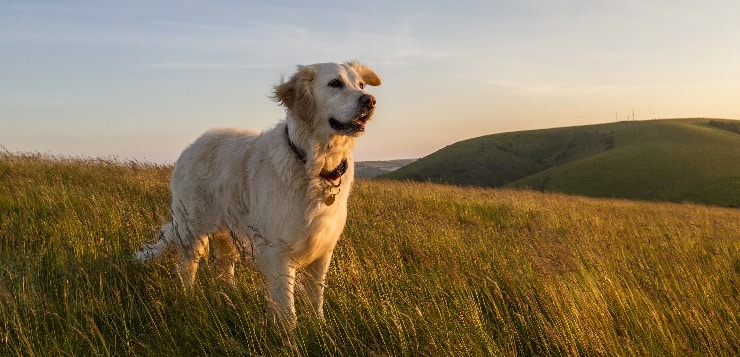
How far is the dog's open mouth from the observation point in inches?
145

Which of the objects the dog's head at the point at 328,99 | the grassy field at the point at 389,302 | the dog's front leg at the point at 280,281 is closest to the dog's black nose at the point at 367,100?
the dog's head at the point at 328,99

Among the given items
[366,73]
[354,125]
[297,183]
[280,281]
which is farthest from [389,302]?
[366,73]

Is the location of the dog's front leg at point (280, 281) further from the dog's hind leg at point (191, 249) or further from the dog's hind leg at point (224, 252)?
the dog's hind leg at point (191, 249)

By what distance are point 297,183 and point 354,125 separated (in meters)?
0.58

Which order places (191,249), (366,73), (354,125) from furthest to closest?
(191,249) < (366,73) < (354,125)

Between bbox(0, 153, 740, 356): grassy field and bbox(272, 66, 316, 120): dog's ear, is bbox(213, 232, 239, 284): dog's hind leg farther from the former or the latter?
bbox(272, 66, 316, 120): dog's ear

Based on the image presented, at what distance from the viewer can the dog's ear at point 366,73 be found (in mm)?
4379

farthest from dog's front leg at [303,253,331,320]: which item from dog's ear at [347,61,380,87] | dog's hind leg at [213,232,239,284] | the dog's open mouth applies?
dog's ear at [347,61,380,87]

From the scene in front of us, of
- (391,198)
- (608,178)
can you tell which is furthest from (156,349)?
(608,178)

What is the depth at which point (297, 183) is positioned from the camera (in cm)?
367

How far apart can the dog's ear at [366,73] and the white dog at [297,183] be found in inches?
0.5

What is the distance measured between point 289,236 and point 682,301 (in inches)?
111

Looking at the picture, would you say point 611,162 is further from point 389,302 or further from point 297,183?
point 389,302

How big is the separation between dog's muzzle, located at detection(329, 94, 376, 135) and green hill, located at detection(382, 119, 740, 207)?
2601 centimetres
